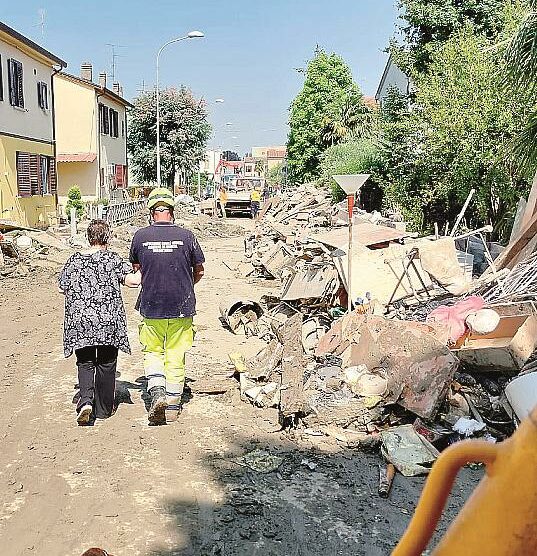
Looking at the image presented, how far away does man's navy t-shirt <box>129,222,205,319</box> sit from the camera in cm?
595

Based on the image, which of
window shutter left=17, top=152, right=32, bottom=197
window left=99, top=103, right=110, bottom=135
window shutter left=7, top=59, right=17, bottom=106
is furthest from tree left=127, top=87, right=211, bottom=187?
window shutter left=7, top=59, right=17, bottom=106

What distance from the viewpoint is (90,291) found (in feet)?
19.3

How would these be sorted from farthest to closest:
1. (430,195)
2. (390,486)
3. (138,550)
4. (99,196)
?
1. (99,196)
2. (430,195)
3. (390,486)
4. (138,550)

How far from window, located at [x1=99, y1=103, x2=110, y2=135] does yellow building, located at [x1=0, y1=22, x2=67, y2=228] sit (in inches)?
346

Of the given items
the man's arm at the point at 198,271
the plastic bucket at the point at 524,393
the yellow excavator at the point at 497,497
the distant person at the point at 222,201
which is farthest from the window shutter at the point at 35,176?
the yellow excavator at the point at 497,497

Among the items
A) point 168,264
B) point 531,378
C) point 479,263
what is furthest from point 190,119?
point 531,378

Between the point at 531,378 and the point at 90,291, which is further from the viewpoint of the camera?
the point at 90,291

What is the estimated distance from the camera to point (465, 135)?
53.7 ft

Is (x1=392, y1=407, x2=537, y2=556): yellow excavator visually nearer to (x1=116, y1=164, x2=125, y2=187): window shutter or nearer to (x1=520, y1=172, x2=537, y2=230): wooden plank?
(x1=520, y1=172, x2=537, y2=230): wooden plank

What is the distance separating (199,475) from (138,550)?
3.60 feet

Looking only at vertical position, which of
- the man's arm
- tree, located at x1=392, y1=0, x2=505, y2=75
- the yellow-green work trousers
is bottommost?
the yellow-green work trousers

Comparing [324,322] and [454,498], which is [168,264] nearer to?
[454,498]

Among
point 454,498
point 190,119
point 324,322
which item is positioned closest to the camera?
point 454,498

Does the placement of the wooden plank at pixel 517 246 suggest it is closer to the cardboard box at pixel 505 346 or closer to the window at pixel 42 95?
the cardboard box at pixel 505 346
